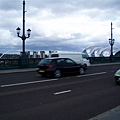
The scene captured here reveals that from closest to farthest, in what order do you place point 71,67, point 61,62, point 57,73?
point 57,73
point 61,62
point 71,67

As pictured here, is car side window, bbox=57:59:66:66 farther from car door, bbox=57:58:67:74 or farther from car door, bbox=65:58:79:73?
car door, bbox=65:58:79:73

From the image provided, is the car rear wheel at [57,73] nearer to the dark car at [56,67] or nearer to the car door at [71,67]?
the dark car at [56,67]

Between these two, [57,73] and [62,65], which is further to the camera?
[62,65]

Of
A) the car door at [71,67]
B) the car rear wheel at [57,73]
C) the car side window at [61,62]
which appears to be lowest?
the car rear wheel at [57,73]

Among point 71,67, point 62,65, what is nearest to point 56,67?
point 62,65

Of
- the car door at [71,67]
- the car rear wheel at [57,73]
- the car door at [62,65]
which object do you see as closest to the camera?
the car rear wheel at [57,73]

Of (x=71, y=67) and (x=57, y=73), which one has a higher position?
(x=71, y=67)

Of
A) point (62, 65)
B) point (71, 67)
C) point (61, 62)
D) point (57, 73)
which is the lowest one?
point (57, 73)

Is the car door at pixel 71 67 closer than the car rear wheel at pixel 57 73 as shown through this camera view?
No

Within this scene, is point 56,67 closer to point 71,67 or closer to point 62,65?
point 62,65

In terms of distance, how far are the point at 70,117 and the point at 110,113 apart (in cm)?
117

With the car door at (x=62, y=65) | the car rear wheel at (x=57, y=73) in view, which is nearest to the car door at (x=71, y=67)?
the car door at (x=62, y=65)

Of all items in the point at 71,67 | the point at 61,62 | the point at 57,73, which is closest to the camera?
the point at 57,73

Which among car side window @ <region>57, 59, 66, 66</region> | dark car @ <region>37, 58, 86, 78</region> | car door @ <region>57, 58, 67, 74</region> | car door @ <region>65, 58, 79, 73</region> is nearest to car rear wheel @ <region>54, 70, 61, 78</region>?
dark car @ <region>37, 58, 86, 78</region>
